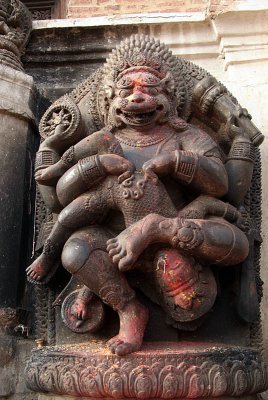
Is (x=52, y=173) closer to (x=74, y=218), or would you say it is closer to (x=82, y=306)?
(x=74, y=218)

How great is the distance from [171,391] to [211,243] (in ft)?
1.54

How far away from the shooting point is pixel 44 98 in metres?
2.79

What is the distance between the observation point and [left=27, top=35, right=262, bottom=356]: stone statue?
183 cm

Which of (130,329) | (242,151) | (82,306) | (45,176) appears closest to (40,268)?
(82,306)

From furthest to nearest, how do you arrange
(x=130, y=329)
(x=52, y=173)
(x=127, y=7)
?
(x=127, y=7), (x=52, y=173), (x=130, y=329)

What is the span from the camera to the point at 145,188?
189 centimetres

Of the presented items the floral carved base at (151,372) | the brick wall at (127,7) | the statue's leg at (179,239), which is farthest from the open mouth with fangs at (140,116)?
the brick wall at (127,7)

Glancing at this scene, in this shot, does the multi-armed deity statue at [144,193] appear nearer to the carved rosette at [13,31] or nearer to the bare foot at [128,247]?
the bare foot at [128,247]

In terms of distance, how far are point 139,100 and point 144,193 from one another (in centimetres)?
37

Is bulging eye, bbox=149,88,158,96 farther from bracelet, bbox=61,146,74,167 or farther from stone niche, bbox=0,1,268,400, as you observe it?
bracelet, bbox=61,146,74,167

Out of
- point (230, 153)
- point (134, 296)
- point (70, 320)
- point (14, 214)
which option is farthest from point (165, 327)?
point (14, 214)

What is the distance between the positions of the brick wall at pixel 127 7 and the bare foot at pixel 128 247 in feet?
6.15

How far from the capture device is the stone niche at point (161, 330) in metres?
1.76

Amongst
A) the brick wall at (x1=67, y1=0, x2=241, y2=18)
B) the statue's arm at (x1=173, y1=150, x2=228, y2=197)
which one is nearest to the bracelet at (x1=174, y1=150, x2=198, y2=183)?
the statue's arm at (x1=173, y1=150, x2=228, y2=197)
